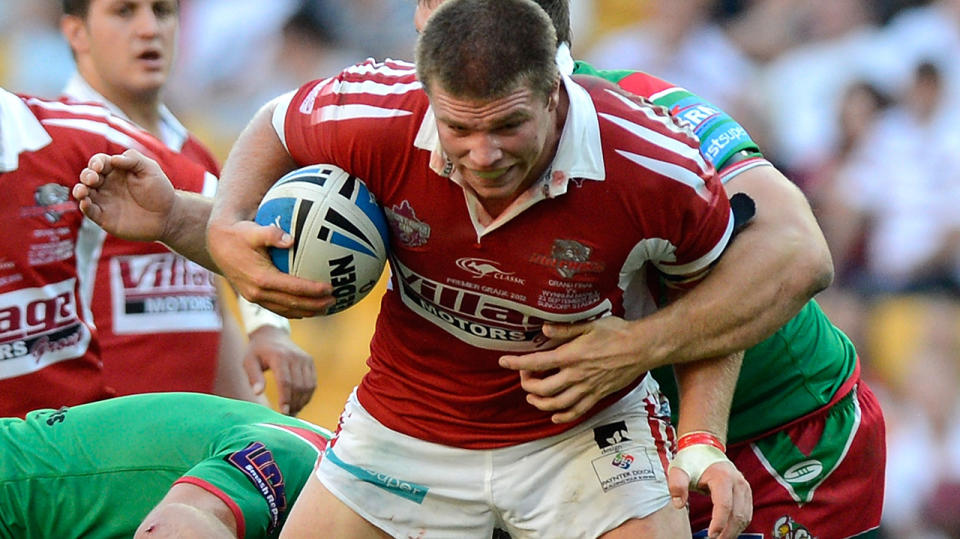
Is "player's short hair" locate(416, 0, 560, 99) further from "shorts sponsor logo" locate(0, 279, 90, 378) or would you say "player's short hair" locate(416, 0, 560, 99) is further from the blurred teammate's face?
the blurred teammate's face

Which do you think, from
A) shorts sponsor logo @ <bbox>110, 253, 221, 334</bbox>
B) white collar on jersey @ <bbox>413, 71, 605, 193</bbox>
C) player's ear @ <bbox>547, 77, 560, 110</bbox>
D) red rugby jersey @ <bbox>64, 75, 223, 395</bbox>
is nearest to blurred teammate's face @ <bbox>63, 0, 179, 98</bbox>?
red rugby jersey @ <bbox>64, 75, 223, 395</bbox>

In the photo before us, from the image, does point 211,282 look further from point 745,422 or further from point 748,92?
point 748,92

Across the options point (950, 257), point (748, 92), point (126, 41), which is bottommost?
point (950, 257)

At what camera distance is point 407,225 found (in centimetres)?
364

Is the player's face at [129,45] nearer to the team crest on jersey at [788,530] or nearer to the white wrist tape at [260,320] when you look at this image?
the white wrist tape at [260,320]

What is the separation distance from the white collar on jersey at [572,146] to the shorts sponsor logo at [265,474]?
3.49 ft

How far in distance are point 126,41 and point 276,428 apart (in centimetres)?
284

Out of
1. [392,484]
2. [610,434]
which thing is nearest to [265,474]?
[392,484]

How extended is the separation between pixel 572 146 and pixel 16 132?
2138 millimetres

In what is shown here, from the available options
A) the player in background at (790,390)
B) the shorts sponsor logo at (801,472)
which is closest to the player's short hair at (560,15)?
the player in background at (790,390)

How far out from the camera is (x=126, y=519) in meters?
4.20

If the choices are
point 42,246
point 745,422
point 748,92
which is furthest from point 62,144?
point 748,92

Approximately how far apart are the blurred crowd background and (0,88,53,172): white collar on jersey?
4132 mm

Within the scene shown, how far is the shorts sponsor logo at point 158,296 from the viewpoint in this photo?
5.90 m
